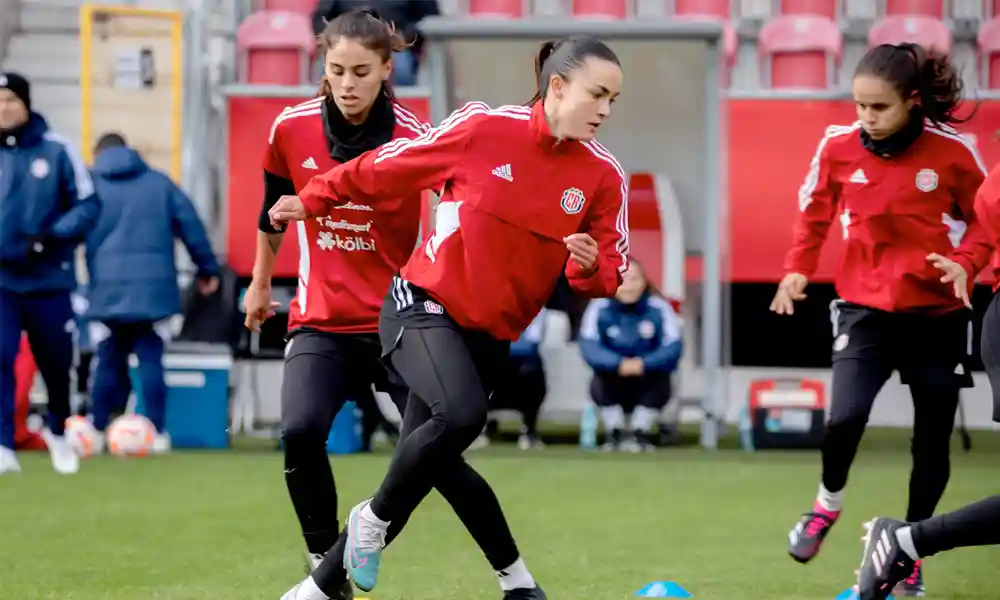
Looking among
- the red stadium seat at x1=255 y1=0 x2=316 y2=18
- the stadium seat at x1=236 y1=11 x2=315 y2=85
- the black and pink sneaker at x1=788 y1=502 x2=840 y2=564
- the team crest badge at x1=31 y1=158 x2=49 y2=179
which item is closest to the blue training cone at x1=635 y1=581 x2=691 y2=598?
the black and pink sneaker at x1=788 y1=502 x2=840 y2=564

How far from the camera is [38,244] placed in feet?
33.8

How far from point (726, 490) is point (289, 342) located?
4.77 m

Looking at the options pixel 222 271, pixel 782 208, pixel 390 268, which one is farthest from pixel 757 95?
pixel 390 268

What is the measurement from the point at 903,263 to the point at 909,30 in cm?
947

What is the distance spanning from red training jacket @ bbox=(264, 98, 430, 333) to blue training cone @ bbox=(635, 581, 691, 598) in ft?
4.59

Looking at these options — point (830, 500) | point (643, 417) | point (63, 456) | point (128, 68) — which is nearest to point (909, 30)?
point (643, 417)

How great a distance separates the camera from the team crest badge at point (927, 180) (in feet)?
20.1

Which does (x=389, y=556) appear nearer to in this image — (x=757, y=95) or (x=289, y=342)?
(x=289, y=342)

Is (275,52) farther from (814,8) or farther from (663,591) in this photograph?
(663,591)

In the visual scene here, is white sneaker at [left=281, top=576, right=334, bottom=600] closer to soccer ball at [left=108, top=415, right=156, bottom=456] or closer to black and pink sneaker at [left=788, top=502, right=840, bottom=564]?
black and pink sneaker at [left=788, top=502, right=840, bottom=564]

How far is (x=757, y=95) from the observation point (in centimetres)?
1338

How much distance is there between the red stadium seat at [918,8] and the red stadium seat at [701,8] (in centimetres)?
148

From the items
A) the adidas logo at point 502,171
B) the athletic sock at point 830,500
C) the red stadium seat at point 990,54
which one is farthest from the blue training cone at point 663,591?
the red stadium seat at point 990,54

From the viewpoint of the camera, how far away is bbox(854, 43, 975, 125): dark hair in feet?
19.6
